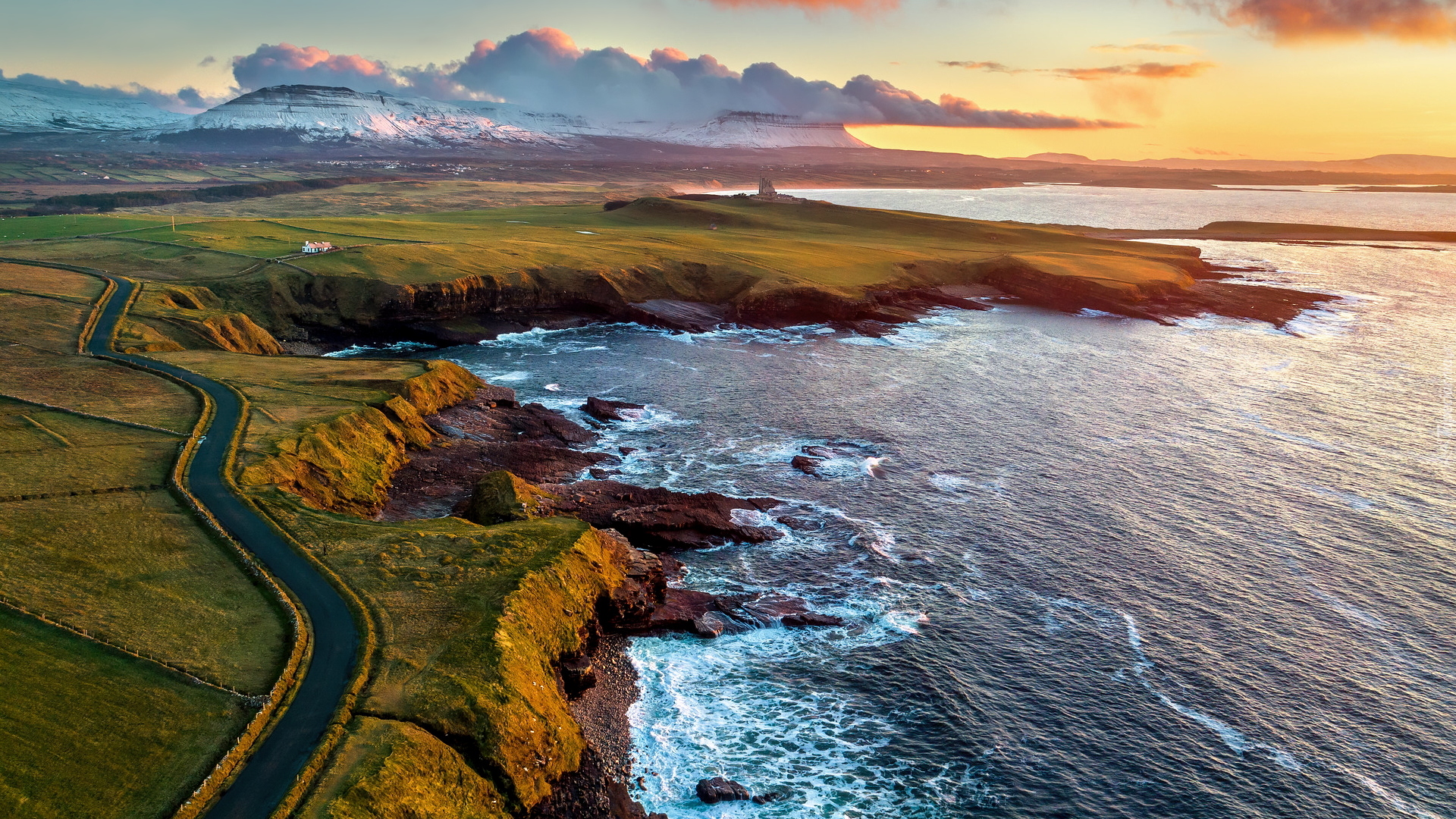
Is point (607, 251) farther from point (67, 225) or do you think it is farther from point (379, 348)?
point (67, 225)

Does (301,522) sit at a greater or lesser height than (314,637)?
greater

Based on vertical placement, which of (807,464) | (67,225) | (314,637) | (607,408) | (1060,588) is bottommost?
(1060,588)

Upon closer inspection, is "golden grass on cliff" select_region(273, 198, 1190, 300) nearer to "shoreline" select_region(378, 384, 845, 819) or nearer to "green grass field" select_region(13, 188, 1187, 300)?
"green grass field" select_region(13, 188, 1187, 300)

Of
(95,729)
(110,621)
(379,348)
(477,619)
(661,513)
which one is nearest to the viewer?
(95,729)

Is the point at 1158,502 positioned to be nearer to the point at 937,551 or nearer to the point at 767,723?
the point at 937,551

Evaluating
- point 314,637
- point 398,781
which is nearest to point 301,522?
point 314,637

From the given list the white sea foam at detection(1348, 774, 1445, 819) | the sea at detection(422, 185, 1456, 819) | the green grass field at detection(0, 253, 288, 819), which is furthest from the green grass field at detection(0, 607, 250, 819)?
the white sea foam at detection(1348, 774, 1445, 819)

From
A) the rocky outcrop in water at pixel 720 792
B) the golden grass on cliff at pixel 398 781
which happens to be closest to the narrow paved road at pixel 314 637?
the golden grass on cliff at pixel 398 781
